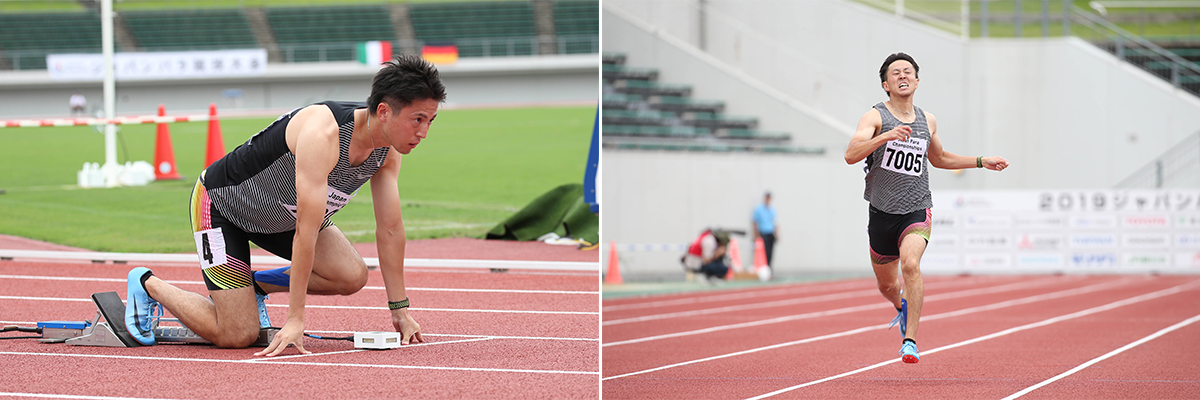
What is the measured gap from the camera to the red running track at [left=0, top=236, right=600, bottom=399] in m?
3.83

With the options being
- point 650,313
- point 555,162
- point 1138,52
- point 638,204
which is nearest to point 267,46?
point 555,162

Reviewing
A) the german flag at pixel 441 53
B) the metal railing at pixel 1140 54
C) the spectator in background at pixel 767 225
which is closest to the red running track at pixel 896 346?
the spectator in background at pixel 767 225

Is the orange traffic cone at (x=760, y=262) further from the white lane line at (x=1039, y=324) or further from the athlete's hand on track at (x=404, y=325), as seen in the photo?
the athlete's hand on track at (x=404, y=325)

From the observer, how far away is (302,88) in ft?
108

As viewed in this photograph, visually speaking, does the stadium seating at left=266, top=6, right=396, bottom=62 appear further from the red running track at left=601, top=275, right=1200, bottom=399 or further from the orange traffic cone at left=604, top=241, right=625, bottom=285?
the red running track at left=601, top=275, right=1200, bottom=399

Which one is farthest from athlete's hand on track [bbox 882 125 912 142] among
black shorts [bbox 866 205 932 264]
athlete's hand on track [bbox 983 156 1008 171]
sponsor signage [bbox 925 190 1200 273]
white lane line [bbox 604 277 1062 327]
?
sponsor signage [bbox 925 190 1200 273]

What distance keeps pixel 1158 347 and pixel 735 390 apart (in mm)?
3562

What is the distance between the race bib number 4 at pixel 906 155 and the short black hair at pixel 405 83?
195 centimetres

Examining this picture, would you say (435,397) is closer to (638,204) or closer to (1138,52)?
(638,204)

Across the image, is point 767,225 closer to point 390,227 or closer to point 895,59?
point 895,59

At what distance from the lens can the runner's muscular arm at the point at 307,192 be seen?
413 centimetres

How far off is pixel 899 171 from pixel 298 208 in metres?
2.57

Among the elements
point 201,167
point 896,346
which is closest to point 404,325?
point 896,346

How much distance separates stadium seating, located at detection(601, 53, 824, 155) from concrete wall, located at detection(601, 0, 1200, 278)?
0.23 meters
